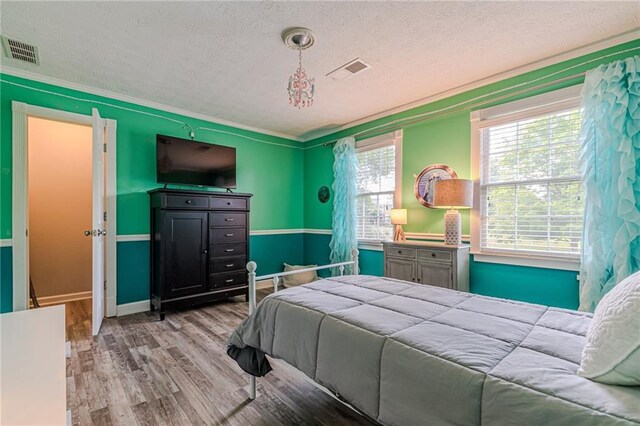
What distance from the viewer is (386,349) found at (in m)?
1.19

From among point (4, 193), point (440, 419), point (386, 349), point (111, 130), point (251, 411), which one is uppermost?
point (111, 130)

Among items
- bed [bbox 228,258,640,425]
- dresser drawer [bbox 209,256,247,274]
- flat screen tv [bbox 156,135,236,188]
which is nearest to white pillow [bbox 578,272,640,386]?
bed [bbox 228,258,640,425]

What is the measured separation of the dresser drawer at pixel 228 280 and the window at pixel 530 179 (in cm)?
276

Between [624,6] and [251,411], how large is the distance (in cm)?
350

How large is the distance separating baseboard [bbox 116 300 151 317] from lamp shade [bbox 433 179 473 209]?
11.6 feet

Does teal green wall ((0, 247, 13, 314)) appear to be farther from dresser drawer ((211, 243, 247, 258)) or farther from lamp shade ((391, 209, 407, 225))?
lamp shade ((391, 209, 407, 225))

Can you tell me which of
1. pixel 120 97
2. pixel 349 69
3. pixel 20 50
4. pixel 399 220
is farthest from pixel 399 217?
pixel 20 50

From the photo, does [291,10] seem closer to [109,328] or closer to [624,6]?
[624,6]

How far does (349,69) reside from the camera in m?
2.73

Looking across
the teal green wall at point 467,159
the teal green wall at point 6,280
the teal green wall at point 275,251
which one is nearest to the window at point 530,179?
the teal green wall at point 467,159

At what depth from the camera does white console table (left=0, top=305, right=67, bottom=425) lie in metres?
0.65

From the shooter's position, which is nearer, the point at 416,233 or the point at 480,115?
the point at 480,115

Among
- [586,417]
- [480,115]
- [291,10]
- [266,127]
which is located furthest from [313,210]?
[586,417]

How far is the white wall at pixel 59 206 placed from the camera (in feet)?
12.4
